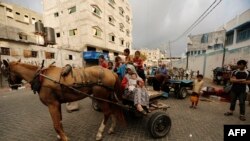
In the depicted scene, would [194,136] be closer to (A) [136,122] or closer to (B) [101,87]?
(A) [136,122]

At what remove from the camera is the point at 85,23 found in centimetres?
1983

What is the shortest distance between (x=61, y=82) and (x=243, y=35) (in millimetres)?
20940

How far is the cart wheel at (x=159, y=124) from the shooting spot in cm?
337

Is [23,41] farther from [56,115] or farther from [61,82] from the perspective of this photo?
[56,115]

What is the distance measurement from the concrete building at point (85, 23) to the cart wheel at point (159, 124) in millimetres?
18493

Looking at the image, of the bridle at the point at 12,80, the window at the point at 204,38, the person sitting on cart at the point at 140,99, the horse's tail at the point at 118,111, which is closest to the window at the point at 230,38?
the window at the point at 204,38

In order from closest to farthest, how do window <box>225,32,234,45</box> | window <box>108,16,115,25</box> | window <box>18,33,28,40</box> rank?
window <box>225,32,234,45</box> < window <box>18,33,28,40</box> < window <box>108,16,115,25</box>

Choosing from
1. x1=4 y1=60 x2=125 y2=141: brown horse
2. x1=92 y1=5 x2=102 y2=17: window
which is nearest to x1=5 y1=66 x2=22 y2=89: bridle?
x1=4 y1=60 x2=125 y2=141: brown horse

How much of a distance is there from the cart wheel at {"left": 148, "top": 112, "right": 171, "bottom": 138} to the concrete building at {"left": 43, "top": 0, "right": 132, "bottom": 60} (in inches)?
728

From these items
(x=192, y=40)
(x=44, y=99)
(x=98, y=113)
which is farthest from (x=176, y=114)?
(x=192, y=40)

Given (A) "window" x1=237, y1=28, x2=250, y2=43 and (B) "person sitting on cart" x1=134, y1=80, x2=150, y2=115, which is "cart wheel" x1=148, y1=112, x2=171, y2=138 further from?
(A) "window" x1=237, y1=28, x2=250, y2=43

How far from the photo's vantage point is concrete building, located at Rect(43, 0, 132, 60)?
20078mm

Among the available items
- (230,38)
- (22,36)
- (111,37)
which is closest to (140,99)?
(230,38)

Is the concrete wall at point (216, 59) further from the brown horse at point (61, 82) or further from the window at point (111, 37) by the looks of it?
the window at point (111, 37)
